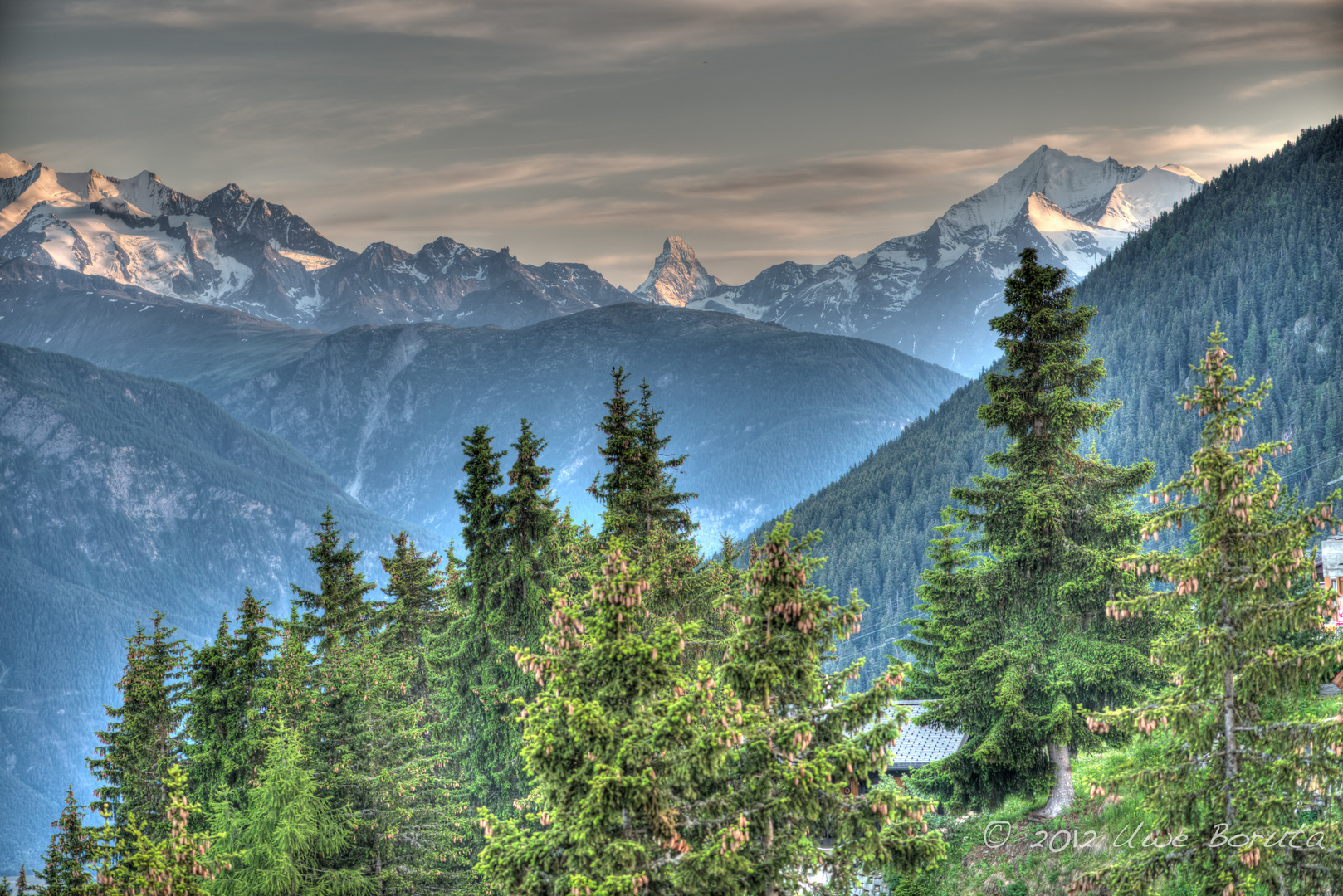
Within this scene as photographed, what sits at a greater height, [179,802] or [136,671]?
[136,671]

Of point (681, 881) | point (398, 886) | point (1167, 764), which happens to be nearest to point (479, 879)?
point (398, 886)

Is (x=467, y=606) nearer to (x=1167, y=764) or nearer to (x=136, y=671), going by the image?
(x=136, y=671)

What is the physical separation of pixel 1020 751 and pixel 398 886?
18.8m

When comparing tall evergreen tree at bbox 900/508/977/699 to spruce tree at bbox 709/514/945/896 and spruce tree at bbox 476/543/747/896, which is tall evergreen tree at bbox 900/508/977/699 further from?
spruce tree at bbox 476/543/747/896

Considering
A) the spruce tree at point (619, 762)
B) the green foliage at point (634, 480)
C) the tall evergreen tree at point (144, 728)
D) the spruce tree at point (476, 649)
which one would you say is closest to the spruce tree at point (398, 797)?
the spruce tree at point (476, 649)

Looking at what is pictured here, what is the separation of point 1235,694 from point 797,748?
7122 mm

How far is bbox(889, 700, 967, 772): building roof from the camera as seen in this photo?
151 feet

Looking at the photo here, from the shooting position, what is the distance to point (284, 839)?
26.6 m

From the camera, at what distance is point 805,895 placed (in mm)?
17469

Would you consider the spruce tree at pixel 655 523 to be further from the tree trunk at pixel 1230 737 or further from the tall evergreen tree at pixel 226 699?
the tall evergreen tree at pixel 226 699

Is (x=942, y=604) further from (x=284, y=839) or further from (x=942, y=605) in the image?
(x=284, y=839)

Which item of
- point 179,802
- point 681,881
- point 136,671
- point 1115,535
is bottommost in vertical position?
point 681,881

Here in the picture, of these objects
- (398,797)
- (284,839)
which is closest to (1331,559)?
(398,797)

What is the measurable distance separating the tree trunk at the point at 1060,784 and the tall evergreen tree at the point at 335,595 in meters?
28.0
